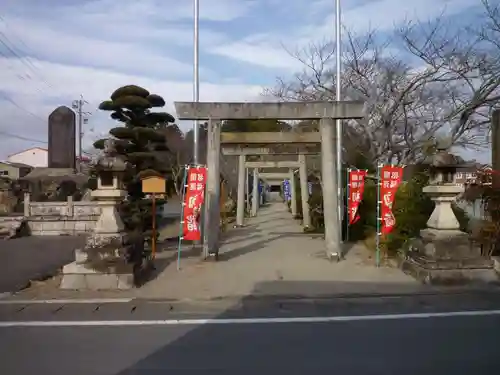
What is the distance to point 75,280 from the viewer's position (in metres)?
9.20

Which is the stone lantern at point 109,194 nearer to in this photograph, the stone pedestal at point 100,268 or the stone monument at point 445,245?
the stone pedestal at point 100,268

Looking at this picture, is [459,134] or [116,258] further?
[459,134]

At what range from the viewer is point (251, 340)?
6.05 m

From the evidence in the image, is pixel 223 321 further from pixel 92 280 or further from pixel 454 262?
pixel 454 262

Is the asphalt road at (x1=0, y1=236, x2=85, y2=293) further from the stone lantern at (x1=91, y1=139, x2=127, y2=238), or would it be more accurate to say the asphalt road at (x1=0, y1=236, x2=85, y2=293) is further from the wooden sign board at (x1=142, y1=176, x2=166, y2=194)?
the wooden sign board at (x1=142, y1=176, x2=166, y2=194)

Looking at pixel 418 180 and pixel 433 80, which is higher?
pixel 433 80

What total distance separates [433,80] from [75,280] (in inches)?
502

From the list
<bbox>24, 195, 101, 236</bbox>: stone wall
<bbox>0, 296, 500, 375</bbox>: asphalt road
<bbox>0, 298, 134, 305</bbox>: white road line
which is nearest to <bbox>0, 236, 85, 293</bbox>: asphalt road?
<bbox>24, 195, 101, 236</bbox>: stone wall

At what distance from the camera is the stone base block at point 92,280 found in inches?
361

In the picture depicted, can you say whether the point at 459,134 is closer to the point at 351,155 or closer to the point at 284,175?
the point at 351,155

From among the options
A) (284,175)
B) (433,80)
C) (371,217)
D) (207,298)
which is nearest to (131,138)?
(371,217)

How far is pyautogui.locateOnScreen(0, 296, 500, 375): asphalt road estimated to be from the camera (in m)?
5.04

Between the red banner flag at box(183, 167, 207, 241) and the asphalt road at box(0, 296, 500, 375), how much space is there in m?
3.76

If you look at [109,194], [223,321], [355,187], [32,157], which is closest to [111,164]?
[109,194]
